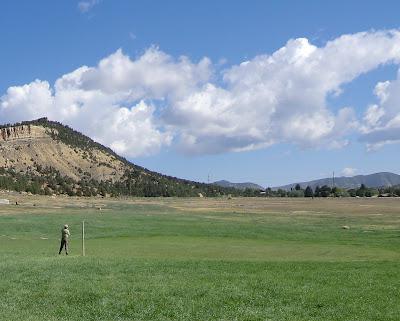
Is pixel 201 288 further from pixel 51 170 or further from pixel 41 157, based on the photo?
pixel 41 157

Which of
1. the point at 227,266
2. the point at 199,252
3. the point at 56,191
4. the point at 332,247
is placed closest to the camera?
the point at 227,266

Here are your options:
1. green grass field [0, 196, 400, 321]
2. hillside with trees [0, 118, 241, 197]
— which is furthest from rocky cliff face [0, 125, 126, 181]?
green grass field [0, 196, 400, 321]

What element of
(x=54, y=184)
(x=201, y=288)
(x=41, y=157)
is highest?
(x=41, y=157)

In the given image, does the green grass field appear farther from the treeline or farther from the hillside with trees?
the hillside with trees

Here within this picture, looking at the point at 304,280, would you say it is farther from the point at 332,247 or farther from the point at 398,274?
the point at 332,247

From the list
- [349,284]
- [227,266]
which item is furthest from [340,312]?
[227,266]

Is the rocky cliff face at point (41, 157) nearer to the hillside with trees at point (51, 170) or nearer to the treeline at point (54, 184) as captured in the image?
the hillside with trees at point (51, 170)

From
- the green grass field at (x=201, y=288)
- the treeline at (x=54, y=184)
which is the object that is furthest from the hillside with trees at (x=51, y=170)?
the green grass field at (x=201, y=288)

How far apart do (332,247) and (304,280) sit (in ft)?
54.2

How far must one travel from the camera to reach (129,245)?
3769 centimetres

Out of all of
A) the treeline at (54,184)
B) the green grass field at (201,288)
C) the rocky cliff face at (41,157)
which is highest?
the rocky cliff face at (41,157)

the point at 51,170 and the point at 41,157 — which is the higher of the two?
the point at 41,157

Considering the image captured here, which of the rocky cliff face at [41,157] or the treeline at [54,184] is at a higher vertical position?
the rocky cliff face at [41,157]

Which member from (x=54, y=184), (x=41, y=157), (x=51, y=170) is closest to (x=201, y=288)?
(x=54, y=184)
